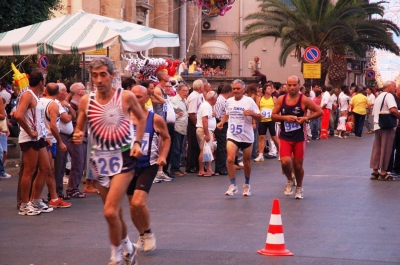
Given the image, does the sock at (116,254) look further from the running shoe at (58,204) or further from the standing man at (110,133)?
the running shoe at (58,204)

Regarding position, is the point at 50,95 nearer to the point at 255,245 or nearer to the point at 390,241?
the point at 255,245

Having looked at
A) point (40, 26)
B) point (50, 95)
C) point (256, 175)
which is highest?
point (40, 26)

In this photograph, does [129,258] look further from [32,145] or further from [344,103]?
[344,103]

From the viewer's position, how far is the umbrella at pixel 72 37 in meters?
14.3

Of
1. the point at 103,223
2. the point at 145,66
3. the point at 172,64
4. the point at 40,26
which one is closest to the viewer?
the point at 103,223

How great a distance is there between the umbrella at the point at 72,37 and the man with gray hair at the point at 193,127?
7.96 feet

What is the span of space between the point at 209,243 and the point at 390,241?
2.11 metres

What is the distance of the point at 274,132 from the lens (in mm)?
20812

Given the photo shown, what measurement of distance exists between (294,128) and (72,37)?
432 cm

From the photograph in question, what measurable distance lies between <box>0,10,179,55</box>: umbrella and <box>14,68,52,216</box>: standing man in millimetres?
2692

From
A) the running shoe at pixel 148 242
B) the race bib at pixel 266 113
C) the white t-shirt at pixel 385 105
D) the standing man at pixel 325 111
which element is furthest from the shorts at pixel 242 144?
the standing man at pixel 325 111

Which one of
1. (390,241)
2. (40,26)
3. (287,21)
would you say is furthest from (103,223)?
(287,21)

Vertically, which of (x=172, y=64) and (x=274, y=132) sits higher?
(x=172, y=64)

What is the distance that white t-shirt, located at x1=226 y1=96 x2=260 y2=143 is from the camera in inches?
544
